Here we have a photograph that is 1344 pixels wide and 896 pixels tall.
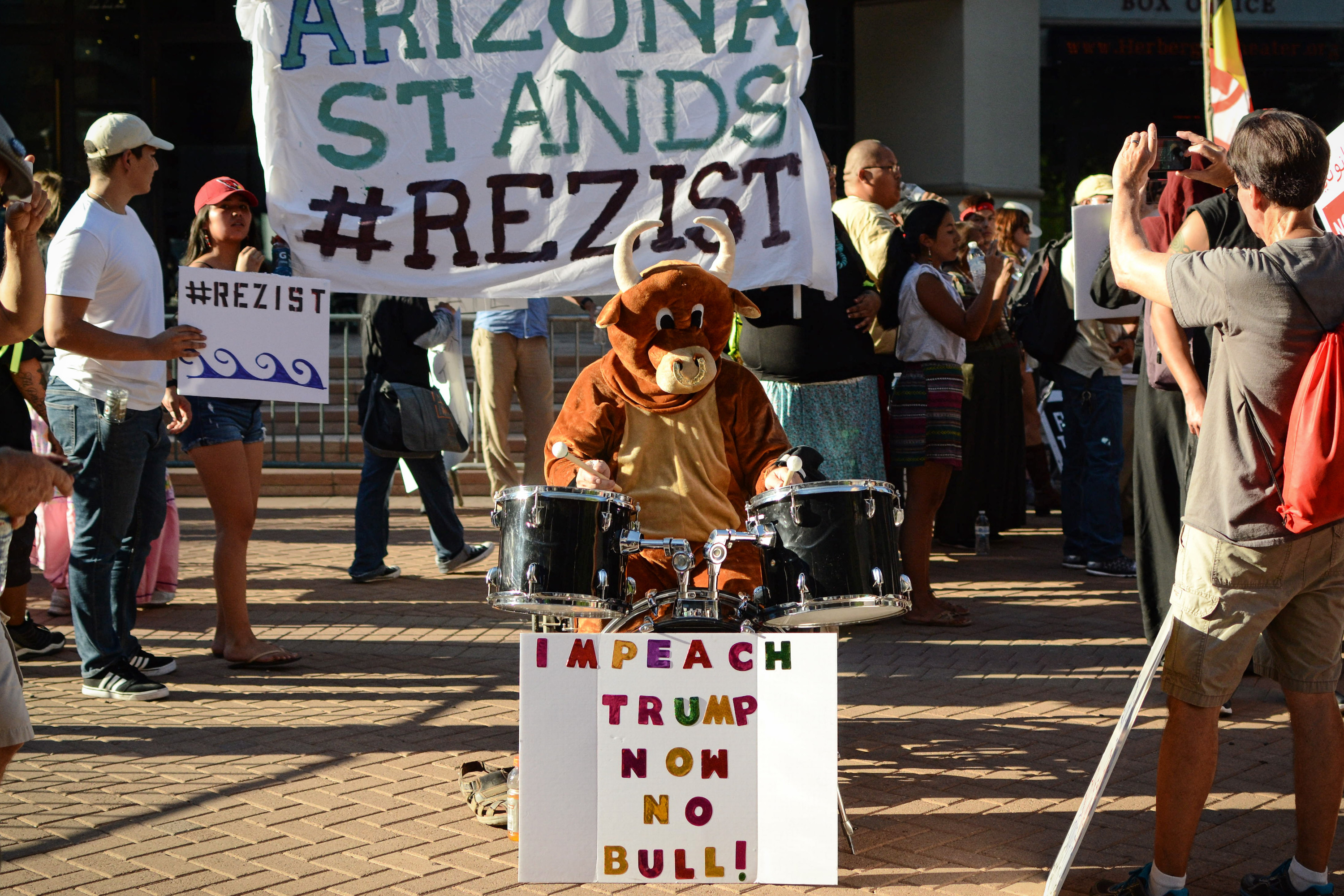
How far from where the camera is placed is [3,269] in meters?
3.54

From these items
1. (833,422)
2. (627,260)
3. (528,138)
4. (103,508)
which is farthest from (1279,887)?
(103,508)

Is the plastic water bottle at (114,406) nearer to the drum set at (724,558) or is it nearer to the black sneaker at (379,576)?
the drum set at (724,558)

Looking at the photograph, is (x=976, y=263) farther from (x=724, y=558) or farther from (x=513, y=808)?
(x=513, y=808)

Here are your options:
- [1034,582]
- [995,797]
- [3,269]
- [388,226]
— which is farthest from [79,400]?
[1034,582]

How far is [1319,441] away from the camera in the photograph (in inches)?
132

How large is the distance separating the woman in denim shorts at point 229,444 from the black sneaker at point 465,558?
2.33m

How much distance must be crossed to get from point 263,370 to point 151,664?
1.44m

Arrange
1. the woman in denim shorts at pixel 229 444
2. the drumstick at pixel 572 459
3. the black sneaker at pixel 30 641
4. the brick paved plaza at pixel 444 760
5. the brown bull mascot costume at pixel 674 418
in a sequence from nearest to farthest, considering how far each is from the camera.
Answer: the brick paved plaza at pixel 444 760, the drumstick at pixel 572 459, the brown bull mascot costume at pixel 674 418, the woman in denim shorts at pixel 229 444, the black sneaker at pixel 30 641

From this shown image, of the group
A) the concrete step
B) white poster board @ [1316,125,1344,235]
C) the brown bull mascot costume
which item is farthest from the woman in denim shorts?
the concrete step

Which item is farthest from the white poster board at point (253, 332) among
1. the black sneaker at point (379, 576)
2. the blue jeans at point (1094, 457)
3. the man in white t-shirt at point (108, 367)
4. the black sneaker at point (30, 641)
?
the blue jeans at point (1094, 457)

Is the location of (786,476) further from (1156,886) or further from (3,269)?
(3,269)

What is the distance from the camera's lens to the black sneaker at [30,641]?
643 cm

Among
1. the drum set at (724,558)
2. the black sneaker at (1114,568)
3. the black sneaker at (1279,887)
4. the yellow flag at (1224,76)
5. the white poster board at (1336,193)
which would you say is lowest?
the black sneaker at (1279,887)

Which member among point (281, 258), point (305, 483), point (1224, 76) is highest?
point (1224, 76)
